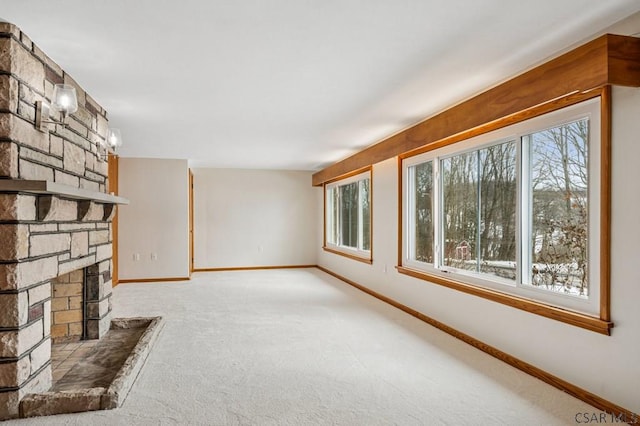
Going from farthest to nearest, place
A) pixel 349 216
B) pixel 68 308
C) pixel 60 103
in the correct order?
pixel 349 216 < pixel 68 308 < pixel 60 103

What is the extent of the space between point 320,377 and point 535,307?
160cm

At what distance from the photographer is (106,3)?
6.45 ft

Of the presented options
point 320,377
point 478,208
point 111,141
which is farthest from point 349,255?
point 111,141

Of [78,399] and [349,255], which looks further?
[349,255]

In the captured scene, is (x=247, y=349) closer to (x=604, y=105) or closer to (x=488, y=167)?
(x=488, y=167)

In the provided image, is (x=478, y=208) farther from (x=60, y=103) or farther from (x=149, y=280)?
(x=149, y=280)

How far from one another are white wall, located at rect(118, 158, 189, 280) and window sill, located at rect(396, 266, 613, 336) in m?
4.82

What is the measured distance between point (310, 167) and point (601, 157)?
6361 millimetres

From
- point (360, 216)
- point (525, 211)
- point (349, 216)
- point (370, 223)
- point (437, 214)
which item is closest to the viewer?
point (525, 211)

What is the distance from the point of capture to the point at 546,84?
101 inches

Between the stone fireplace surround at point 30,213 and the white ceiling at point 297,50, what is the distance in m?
0.22

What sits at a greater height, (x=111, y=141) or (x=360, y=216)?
(x=111, y=141)

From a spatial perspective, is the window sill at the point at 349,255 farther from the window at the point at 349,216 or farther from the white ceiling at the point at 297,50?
the white ceiling at the point at 297,50

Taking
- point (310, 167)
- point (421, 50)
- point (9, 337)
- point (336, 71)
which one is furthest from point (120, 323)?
point (310, 167)
